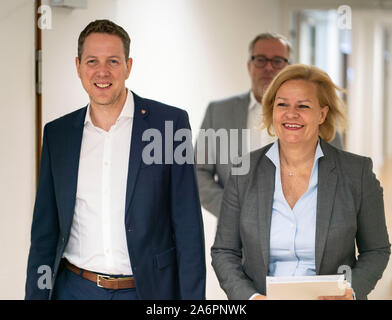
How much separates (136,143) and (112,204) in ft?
0.85

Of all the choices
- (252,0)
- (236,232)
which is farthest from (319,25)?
(236,232)

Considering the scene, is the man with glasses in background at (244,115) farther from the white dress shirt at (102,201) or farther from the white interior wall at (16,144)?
the white interior wall at (16,144)

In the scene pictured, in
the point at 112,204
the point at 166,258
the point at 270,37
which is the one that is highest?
the point at 270,37

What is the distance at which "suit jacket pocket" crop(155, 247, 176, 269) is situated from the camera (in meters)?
2.07

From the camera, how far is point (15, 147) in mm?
2332

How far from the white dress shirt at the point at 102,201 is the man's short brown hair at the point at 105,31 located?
10.8 inches

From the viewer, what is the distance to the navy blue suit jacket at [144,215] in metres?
2.04

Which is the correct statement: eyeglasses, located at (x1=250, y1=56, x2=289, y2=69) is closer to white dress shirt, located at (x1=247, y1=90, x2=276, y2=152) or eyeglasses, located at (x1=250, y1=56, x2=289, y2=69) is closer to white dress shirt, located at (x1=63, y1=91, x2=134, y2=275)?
white dress shirt, located at (x1=247, y1=90, x2=276, y2=152)

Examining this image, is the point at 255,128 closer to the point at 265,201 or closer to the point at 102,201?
the point at 265,201

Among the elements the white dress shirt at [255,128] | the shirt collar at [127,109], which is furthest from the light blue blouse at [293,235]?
the shirt collar at [127,109]

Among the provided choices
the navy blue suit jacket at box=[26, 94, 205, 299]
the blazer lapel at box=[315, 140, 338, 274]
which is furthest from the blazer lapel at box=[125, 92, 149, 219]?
the blazer lapel at box=[315, 140, 338, 274]

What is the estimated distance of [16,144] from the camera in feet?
7.64

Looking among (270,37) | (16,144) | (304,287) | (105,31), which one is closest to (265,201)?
(304,287)
